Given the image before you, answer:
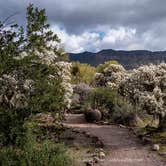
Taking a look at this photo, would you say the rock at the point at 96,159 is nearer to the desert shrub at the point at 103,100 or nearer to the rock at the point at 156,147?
the rock at the point at 156,147

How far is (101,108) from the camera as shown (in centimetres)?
3073

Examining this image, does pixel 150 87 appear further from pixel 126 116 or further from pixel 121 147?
pixel 126 116

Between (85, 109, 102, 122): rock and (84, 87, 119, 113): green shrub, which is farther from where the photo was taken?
(84, 87, 119, 113): green shrub

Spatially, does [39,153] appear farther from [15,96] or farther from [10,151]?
[15,96]

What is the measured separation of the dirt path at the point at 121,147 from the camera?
15352 mm

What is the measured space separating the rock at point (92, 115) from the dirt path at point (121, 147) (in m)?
1.77

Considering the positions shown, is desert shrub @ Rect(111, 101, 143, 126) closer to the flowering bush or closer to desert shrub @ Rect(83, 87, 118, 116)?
desert shrub @ Rect(83, 87, 118, 116)

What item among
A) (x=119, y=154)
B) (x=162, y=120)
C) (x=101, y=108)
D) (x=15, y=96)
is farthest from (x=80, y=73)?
(x=15, y=96)

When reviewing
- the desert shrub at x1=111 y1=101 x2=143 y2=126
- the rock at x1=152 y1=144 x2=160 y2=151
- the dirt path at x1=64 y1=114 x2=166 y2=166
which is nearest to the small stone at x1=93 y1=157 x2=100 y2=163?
the dirt path at x1=64 y1=114 x2=166 y2=166

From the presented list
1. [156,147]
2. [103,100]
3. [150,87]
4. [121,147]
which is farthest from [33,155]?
[103,100]

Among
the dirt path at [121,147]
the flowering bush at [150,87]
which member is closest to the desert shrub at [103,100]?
the dirt path at [121,147]

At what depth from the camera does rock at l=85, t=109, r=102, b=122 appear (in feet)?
93.5

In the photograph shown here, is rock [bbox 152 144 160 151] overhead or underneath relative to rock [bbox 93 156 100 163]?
overhead

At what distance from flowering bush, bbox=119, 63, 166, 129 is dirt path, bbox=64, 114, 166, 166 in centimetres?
179
